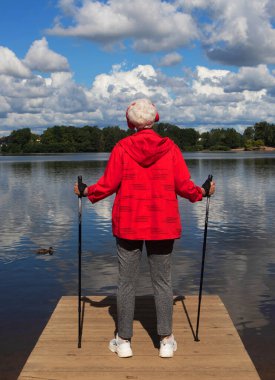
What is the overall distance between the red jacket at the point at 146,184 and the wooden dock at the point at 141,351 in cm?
130

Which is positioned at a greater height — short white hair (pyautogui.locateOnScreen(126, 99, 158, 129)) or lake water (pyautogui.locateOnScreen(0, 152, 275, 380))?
short white hair (pyautogui.locateOnScreen(126, 99, 158, 129))

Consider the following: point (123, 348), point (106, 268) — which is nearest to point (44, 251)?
point (106, 268)

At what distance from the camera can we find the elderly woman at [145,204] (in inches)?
205


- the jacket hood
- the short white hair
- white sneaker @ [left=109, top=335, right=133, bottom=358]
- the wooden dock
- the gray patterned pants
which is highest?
the short white hair

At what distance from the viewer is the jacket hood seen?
5180mm

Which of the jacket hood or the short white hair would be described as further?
the short white hair

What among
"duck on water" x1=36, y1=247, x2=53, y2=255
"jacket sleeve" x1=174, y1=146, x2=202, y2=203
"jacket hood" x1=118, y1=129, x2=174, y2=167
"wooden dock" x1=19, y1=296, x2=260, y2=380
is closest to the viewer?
"wooden dock" x1=19, y1=296, x2=260, y2=380

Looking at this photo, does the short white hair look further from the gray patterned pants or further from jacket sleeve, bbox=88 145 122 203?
the gray patterned pants

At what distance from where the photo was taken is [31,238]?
1588 centimetres

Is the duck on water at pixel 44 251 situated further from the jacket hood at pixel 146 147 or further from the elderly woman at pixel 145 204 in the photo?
the jacket hood at pixel 146 147

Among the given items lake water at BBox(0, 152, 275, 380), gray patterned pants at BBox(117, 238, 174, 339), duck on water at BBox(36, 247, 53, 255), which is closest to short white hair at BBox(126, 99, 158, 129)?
gray patterned pants at BBox(117, 238, 174, 339)

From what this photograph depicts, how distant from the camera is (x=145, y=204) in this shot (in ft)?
17.2

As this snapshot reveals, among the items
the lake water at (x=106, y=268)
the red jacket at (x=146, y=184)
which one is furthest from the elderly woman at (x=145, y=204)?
the lake water at (x=106, y=268)

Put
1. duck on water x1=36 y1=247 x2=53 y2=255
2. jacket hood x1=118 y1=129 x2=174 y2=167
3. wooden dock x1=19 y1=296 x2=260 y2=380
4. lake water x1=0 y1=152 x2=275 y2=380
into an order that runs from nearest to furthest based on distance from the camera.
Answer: wooden dock x1=19 y1=296 x2=260 y2=380 → jacket hood x1=118 y1=129 x2=174 y2=167 → lake water x1=0 y1=152 x2=275 y2=380 → duck on water x1=36 y1=247 x2=53 y2=255
